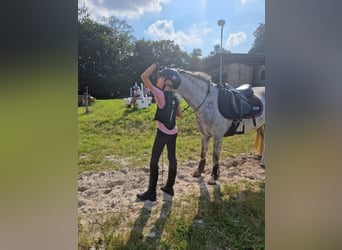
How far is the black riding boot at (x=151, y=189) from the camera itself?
1.28 meters

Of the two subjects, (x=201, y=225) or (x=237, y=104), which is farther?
(x=237, y=104)

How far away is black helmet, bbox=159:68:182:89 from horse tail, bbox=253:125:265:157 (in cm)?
51

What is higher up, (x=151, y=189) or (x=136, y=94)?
(x=136, y=94)

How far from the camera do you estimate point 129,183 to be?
1.28 meters

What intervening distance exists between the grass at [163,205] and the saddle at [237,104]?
0.51 feet

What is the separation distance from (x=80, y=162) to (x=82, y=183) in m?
0.10

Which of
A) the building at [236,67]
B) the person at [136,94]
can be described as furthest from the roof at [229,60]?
the person at [136,94]

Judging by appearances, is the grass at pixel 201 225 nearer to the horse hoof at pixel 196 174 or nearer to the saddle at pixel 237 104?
the horse hoof at pixel 196 174

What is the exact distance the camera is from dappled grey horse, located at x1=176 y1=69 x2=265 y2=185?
1.37 m

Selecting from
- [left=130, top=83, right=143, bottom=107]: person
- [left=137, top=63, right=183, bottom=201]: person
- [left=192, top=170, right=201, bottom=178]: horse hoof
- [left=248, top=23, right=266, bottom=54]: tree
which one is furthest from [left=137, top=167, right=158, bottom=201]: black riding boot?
[left=248, top=23, right=266, bottom=54]: tree

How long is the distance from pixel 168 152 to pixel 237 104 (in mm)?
486

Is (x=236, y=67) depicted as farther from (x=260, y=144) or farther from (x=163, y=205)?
(x=163, y=205)

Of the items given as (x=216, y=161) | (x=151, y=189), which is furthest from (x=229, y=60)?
(x=151, y=189)
